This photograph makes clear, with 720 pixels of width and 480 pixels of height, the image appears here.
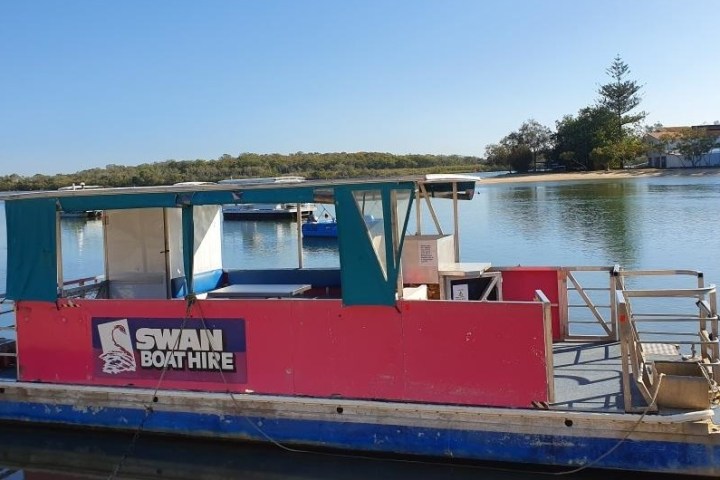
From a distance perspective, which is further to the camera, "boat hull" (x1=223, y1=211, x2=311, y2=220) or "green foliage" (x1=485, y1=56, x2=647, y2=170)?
"green foliage" (x1=485, y1=56, x2=647, y2=170)

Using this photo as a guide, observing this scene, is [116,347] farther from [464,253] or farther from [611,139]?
[611,139]

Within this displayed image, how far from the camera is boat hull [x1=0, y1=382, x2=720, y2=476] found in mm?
6527

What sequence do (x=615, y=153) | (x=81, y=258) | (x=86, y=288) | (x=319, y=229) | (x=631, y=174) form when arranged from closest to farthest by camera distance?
1. (x=86, y=288)
2. (x=81, y=258)
3. (x=319, y=229)
4. (x=631, y=174)
5. (x=615, y=153)

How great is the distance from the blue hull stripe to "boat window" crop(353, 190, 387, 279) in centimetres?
186

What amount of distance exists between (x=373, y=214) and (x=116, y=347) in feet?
11.3

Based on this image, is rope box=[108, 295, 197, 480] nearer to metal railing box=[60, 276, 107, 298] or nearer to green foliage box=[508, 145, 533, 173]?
metal railing box=[60, 276, 107, 298]

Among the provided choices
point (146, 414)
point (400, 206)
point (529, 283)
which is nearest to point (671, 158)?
point (529, 283)

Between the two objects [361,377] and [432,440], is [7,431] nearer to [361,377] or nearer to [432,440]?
[361,377]

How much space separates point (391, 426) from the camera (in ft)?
23.8

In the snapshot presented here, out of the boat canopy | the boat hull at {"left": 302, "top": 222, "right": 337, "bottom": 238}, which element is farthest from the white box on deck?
the boat hull at {"left": 302, "top": 222, "right": 337, "bottom": 238}

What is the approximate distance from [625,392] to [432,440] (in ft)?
6.38

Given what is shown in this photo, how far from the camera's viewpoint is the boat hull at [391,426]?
21.4 feet

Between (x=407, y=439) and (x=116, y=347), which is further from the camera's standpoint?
(x=116, y=347)

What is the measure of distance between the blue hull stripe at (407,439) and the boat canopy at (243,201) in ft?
4.59
